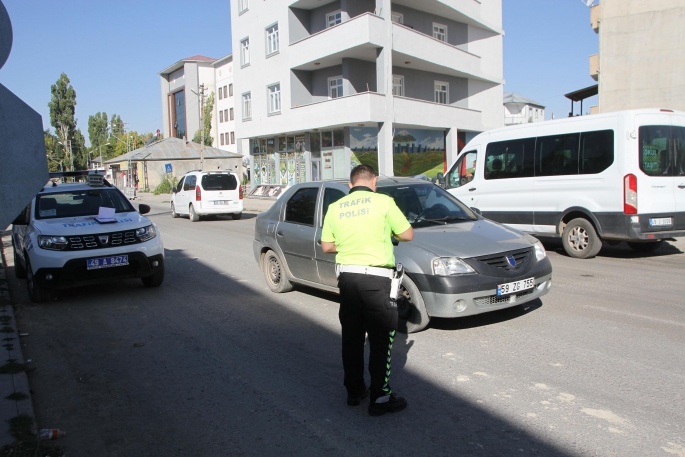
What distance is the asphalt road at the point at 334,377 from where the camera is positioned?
11.8ft

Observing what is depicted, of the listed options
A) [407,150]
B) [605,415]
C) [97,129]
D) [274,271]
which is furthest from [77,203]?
[97,129]

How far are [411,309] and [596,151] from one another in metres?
6.17

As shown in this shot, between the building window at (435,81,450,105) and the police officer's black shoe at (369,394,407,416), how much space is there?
3314cm

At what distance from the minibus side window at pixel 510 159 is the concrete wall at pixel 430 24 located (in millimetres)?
22639

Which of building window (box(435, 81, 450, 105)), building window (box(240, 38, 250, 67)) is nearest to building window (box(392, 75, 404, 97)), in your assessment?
building window (box(435, 81, 450, 105))

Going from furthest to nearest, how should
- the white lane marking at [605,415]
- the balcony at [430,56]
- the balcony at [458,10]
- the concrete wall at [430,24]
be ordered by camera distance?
the concrete wall at [430,24], the balcony at [458,10], the balcony at [430,56], the white lane marking at [605,415]

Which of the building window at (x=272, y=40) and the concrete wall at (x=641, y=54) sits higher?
the building window at (x=272, y=40)

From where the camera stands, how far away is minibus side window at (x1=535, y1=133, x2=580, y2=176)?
412 inches

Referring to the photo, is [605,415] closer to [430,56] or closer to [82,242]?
[82,242]

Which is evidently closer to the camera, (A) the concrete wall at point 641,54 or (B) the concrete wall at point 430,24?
(A) the concrete wall at point 641,54

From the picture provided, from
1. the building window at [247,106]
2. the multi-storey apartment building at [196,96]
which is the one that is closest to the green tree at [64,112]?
the multi-storey apartment building at [196,96]

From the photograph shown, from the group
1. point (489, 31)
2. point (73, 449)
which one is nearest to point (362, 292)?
point (73, 449)

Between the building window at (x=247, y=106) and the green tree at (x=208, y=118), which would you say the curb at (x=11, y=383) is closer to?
the building window at (x=247, y=106)

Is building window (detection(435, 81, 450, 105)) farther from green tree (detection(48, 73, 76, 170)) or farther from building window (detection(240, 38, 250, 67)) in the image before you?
green tree (detection(48, 73, 76, 170))
